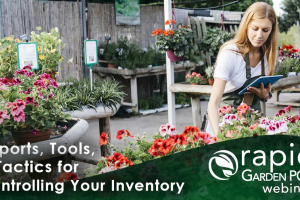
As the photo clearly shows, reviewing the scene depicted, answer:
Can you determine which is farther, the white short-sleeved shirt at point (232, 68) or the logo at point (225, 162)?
the white short-sleeved shirt at point (232, 68)

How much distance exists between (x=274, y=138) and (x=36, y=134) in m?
1.36

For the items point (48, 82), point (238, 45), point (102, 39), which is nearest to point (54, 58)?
point (48, 82)

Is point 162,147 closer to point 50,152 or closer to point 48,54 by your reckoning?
point 50,152

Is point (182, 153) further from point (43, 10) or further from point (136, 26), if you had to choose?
point (136, 26)

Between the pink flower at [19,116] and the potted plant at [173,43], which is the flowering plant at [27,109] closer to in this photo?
the pink flower at [19,116]

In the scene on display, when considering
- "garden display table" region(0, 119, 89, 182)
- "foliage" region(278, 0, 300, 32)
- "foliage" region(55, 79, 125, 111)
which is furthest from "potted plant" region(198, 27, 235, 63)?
"foliage" region(278, 0, 300, 32)

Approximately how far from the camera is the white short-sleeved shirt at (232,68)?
223 centimetres

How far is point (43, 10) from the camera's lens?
6.32 meters

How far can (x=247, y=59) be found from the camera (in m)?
2.34

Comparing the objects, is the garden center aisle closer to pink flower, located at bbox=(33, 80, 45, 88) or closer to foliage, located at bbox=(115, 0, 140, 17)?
foliage, located at bbox=(115, 0, 140, 17)

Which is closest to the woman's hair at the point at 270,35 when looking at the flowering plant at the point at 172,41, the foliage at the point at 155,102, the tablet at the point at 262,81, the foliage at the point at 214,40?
the tablet at the point at 262,81

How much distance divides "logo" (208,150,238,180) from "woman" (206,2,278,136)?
547mm

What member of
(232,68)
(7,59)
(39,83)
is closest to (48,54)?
(7,59)

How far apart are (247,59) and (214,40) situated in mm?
3592
